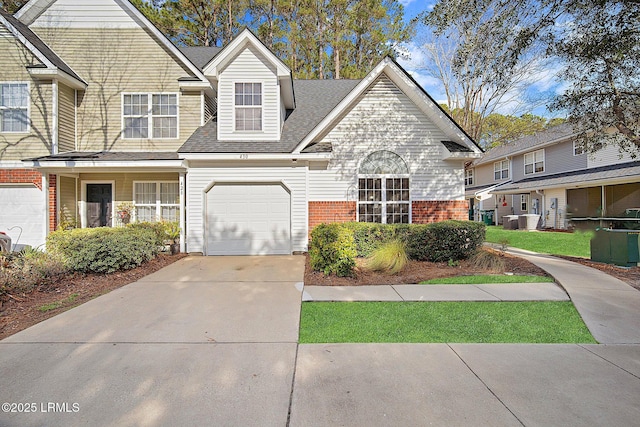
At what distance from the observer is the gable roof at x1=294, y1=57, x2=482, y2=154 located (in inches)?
407

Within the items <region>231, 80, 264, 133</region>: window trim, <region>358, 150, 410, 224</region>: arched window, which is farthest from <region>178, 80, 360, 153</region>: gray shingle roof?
<region>358, 150, 410, 224</region>: arched window

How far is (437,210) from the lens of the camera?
11.1 meters

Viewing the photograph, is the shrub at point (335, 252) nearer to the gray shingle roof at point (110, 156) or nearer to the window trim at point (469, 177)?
the gray shingle roof at point (110, 156)

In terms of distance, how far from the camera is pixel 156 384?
321cm

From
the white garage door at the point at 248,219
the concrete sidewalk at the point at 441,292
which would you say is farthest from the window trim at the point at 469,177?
the concrete sidewalk at the point at 441,292

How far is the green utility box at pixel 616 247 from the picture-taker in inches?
313

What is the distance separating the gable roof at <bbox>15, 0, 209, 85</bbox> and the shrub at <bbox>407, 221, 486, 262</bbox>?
9.13m

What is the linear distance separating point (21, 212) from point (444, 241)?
14048 millimetres

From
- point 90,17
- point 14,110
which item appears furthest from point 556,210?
point 14,110

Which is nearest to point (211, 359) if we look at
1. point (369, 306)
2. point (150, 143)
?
point (369, 306)

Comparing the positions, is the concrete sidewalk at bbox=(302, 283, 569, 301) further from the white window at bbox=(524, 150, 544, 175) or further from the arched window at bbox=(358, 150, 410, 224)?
the white window at bbox=(524, 150, 544, 175)

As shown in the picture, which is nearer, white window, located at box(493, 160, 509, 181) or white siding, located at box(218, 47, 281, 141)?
white siding, located at box(218, 47, 281, 141)

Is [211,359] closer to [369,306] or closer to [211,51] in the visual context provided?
[369,306]

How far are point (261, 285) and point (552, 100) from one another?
9.85 m
